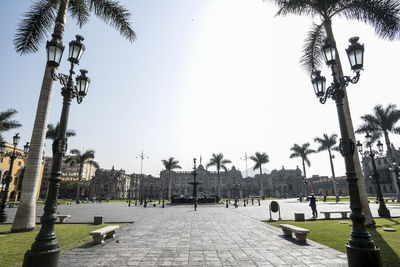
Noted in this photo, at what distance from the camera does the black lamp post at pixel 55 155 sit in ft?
14.9

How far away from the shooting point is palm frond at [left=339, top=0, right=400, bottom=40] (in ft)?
33.3

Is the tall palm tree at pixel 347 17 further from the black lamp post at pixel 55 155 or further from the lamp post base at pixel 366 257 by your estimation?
the black lamp post at pixel 55 155

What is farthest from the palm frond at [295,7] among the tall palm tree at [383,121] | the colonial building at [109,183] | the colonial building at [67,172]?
the colonial building at [67,172]

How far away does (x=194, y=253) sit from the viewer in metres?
6.48

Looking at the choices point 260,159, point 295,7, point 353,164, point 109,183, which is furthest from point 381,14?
point 109,183

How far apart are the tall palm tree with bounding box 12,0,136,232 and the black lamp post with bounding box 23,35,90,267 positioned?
4862 mm

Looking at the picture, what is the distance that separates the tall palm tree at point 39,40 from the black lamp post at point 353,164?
415 inches

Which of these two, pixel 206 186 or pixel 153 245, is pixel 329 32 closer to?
pixel 153 245

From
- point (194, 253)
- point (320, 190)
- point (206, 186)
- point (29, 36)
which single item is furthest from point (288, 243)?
point (320, 190)

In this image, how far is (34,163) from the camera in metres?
10.1

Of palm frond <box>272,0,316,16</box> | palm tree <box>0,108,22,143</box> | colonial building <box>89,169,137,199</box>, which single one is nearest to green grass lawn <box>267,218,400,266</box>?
palm frond <box>272,0,316,16</box>

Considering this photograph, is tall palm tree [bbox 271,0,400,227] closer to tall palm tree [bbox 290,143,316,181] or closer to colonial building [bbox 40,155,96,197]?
tall palm tree [bbox 290,143,316,181]

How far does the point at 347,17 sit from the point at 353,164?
1063 cm

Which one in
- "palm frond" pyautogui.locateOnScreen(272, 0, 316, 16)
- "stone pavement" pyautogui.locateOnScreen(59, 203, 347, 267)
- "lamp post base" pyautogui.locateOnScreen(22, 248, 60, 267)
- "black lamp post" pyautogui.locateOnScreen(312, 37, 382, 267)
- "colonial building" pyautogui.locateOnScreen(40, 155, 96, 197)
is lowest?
"stone pavement" pyautogui.locateOnScreen(59, 203, 347, 267)
